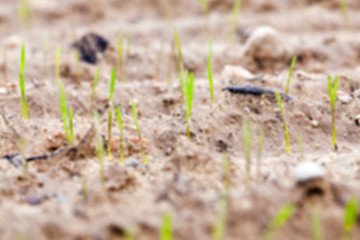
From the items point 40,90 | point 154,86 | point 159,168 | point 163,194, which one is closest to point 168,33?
point 154,86

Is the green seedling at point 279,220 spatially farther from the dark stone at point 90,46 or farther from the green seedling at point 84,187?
the dark stone at point 90,46

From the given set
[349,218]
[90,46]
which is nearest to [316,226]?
[349,218]

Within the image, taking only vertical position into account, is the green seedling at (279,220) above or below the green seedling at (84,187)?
below

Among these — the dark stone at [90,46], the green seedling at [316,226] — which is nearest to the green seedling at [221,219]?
the green seedling at [316,226]

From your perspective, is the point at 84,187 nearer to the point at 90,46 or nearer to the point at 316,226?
the point at 316,226

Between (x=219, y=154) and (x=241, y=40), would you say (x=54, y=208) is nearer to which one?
(x=219, y=154)

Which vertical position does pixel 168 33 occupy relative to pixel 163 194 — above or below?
above

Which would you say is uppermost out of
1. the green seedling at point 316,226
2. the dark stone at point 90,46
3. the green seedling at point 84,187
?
the dark stone at point 90,46

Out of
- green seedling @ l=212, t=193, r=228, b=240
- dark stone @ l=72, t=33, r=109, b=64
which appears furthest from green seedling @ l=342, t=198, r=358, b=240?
dark stone @ l=72, t=33, r=109, b=64
